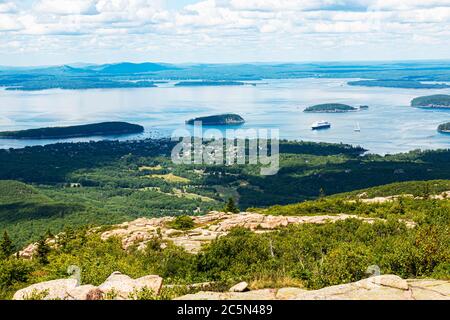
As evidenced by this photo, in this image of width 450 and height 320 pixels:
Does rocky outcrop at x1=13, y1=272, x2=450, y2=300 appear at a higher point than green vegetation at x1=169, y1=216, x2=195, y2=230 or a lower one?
higher

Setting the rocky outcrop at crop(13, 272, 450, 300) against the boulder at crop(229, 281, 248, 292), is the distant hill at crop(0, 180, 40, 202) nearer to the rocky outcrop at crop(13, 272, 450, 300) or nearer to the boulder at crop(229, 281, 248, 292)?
the rocky outcrop at crop(13, 272, 450, 300)

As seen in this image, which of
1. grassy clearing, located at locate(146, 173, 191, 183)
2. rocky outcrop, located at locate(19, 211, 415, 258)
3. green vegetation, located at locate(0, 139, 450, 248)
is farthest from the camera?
grassy clearing, located at locate(146, 173, 191, 183)

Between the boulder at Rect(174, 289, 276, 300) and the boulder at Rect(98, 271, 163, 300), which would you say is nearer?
the boulder at Rect(174, 289, 276, 300)

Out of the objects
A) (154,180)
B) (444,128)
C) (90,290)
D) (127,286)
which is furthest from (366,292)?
(444,128)

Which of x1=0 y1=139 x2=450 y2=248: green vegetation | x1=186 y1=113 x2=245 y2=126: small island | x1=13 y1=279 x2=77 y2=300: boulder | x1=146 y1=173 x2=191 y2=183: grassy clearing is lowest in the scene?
x1=146 y1=173 x2=191 y2=183: grassy clearing

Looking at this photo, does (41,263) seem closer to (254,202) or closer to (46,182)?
(254,202)

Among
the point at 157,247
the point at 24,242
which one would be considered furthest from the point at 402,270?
the point at 24,242

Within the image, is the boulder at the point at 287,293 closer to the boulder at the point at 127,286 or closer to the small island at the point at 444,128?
the boulder at the point at 127,286

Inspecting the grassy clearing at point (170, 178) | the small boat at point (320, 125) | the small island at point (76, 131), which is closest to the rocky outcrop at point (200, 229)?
the grassy clearing at point (170, 178)

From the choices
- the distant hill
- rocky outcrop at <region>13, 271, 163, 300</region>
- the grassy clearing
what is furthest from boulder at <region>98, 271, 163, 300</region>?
the grassy clearing
